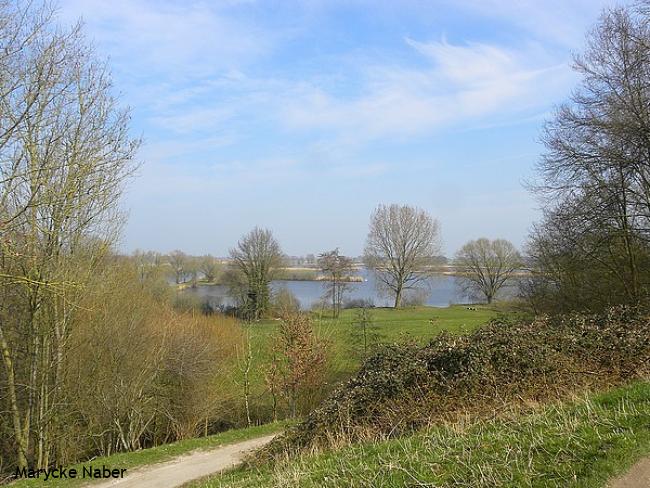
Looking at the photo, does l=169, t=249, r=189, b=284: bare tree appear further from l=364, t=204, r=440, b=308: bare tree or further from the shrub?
the shrub

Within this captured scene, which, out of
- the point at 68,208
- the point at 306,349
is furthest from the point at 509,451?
the point at 306,349

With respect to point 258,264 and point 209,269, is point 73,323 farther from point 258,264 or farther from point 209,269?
point 209,269

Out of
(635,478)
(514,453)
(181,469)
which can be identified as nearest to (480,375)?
(514,453)

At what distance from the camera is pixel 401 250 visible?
54938 millimetres

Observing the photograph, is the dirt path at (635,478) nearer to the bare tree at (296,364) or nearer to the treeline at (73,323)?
the treeline at (73,323)

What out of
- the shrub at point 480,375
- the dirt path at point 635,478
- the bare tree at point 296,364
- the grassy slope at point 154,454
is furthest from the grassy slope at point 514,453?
the bare tree at point 296,364

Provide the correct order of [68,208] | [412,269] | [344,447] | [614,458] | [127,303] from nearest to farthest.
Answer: [614,458] → [344,447] → [68,208] → [127,303] → [412,269]

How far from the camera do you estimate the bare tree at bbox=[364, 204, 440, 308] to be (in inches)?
2156

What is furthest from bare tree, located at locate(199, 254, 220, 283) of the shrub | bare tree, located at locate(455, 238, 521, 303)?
the shrub

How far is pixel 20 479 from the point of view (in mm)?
12398

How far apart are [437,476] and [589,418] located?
1.89m

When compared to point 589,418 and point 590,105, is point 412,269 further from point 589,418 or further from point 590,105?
point 589,418

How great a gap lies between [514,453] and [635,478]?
96 cm

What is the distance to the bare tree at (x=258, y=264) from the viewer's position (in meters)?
41.2
